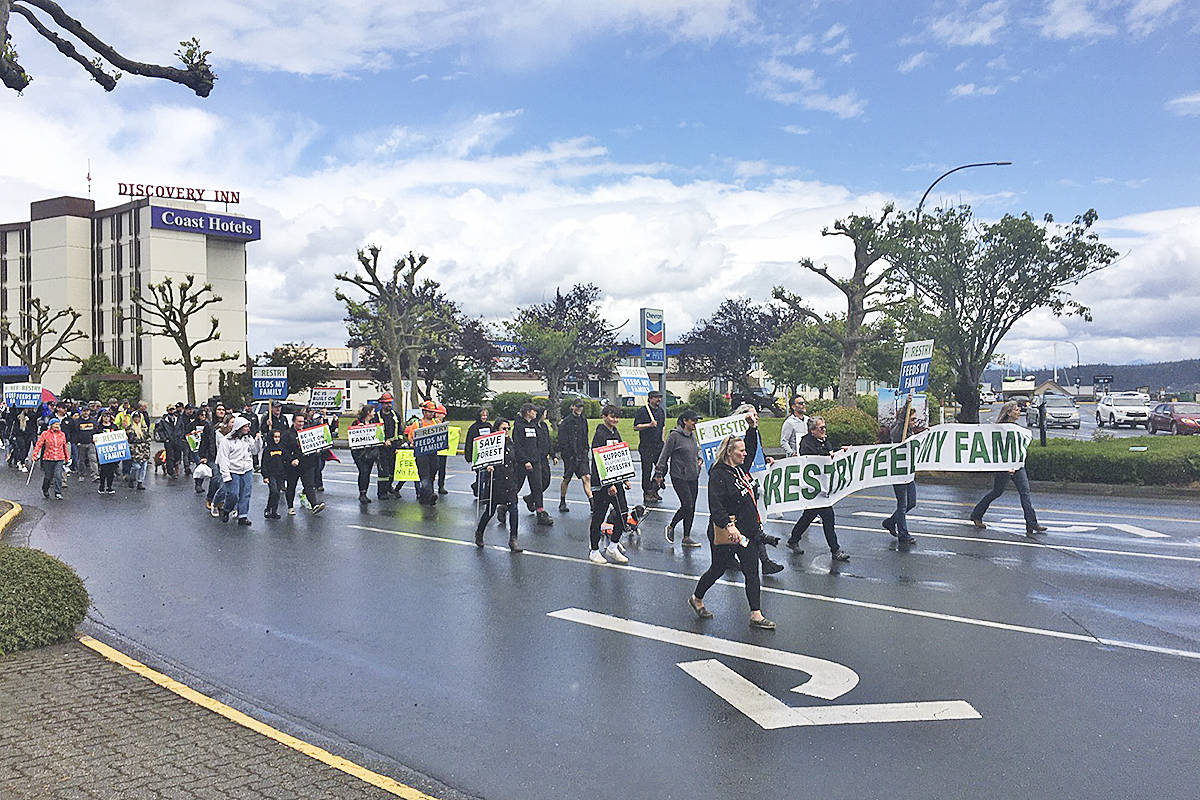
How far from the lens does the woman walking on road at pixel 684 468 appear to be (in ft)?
39.7

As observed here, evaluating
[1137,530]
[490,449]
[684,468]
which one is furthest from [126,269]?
[1137,530]

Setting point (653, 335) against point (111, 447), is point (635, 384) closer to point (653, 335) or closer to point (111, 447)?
point (653, 335)

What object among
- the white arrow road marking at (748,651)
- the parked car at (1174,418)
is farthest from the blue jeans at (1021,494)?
the parked car at (1174,418)

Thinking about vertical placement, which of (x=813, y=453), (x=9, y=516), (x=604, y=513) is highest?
(x=813, y=453)

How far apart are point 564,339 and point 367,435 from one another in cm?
4028

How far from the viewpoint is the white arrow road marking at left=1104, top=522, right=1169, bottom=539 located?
497 inches

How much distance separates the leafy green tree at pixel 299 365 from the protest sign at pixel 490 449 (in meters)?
50.1

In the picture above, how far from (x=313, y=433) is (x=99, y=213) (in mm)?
75791

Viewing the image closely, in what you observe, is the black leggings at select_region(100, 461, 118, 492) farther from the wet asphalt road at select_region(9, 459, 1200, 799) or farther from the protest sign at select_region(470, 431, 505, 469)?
the protest sign at select_region(470, 431, 505, 469)

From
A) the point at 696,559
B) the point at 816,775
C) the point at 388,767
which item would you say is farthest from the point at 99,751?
the point at 696,559

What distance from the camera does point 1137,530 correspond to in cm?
1318

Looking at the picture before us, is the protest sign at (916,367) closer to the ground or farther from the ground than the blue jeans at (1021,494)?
farther from the ground

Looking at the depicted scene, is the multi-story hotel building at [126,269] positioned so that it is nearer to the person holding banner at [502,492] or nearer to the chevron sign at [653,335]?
the chevron sign at [653,335]

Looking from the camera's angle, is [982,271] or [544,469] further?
[982,271]
